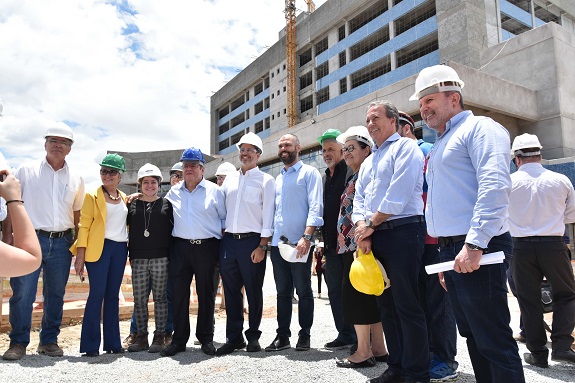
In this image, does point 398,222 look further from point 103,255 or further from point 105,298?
point 105,298

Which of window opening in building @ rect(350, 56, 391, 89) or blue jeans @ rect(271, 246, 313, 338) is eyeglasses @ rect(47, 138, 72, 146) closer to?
blue jeans @ rect(271, 246, 313, 338)

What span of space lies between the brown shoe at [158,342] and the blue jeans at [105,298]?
35 cm

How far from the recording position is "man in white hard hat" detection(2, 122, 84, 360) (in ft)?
14.3

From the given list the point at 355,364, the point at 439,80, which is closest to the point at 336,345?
the point at 355,364

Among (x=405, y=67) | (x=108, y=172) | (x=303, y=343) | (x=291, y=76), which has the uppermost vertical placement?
(x=291, y=76)

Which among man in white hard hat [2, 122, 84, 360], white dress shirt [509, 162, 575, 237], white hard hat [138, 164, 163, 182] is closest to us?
white dress shirt [509, 162, 575, 237]

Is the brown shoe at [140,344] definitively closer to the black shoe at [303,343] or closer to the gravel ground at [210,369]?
the gravel ground at [210,369]

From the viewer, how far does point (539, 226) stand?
3984mm

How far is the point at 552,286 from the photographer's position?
13.1 ft

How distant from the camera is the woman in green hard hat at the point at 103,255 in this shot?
177 inches

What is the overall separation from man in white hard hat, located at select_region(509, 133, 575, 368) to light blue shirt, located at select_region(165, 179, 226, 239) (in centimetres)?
312

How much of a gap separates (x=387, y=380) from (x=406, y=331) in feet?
1.43

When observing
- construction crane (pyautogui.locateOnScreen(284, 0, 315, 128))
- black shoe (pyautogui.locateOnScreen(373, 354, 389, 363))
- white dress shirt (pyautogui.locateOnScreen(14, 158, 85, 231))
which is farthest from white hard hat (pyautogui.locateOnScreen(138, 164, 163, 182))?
construction crane (pyautogui.locateOnScreen(284, 0, 315, 128))

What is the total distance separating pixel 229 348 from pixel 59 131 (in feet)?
10.0
